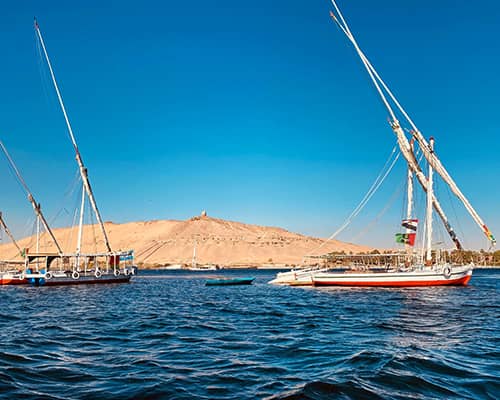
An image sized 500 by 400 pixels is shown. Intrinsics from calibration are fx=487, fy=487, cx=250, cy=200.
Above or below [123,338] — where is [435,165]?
above

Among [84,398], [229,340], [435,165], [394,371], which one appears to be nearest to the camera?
[84,398]

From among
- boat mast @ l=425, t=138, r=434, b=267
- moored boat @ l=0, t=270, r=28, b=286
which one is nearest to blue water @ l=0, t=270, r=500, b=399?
boat mast @ l=425, t=138, r=434, b=267

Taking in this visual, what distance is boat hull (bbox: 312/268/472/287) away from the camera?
5391cm

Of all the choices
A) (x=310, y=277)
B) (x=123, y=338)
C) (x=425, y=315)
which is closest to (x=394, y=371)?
(x=123, y=338)

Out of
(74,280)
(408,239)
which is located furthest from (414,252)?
(74,280)

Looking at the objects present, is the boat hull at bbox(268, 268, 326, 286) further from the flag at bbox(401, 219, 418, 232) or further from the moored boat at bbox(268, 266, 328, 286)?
the flag at bbox(401, 219, 418, 232)

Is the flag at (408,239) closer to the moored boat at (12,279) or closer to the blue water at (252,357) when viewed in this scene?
the blue water at (252,357)

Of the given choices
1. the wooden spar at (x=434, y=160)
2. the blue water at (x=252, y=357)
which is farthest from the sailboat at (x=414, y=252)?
the blue water at (x=252, y=357)

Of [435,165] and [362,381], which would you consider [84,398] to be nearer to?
[362,381]

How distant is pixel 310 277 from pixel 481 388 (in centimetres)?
5408

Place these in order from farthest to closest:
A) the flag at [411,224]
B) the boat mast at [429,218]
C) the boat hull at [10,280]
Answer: the boat hull at [10,280] < the flag at [411,224] < the boat mast at [429,218]

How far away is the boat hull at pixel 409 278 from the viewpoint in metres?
53.9

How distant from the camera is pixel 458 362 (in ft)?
46.6

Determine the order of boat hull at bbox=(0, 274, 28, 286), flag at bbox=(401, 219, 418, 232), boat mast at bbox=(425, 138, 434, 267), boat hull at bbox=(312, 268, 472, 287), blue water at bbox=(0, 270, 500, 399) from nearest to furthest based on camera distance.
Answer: blue water at bbox=(0, 270, 500, 399) → boat hull at bbox=(312, 268, 472, 287) → boat mast at bbox=(425, 138, 434, 267) → flag at bbox=(401, 219, 418, 232) → boat hull at bbox=(0, 274, 28, 286)
